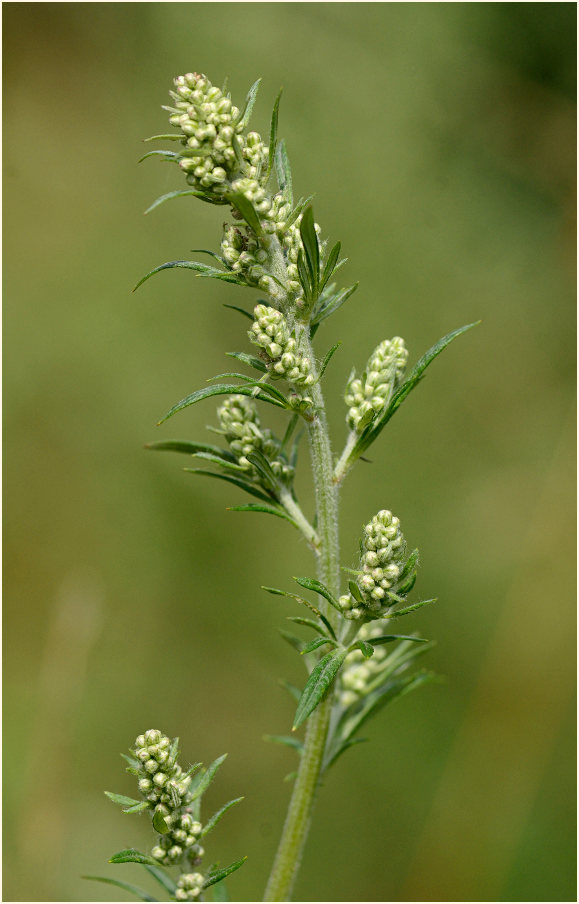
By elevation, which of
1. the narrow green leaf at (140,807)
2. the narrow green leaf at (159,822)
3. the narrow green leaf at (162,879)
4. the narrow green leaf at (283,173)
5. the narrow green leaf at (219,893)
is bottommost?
the narrow green leaf at (219,893)

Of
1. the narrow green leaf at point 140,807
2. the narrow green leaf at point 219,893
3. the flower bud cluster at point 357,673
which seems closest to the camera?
the narrow green leaf at point 140,807

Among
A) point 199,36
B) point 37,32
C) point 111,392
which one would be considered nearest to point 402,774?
point 111,392

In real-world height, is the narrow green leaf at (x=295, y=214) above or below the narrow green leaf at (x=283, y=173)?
below

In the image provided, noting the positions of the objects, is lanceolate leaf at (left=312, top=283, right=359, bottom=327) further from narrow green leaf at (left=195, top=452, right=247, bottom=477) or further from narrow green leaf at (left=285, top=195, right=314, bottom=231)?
narrow green leaf at (left=195, top=452, right=247, bottom=477)

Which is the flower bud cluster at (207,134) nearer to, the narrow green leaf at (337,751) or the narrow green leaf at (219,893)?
the narrow green leaf at (337,751)

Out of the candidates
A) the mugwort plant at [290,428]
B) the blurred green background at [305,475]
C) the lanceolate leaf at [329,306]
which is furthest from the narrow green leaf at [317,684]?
the blurred green background at [305,475]

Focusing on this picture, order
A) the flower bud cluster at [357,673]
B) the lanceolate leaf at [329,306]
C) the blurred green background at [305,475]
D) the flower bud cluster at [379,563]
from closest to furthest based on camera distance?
the flower bud cluster at [379,563]
the lanceolate leaf at [329,306]
the flower bud cluster at [357,673]
the blurred green background at [305,475]

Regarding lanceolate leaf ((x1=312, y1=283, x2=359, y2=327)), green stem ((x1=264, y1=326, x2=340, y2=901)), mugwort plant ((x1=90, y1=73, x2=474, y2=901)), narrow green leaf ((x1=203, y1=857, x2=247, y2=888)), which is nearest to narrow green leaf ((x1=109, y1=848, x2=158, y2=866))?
mugwort plant ((x1=90, y1=73, x2=474, y2=901))

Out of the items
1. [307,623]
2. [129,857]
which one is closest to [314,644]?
[307,623]
